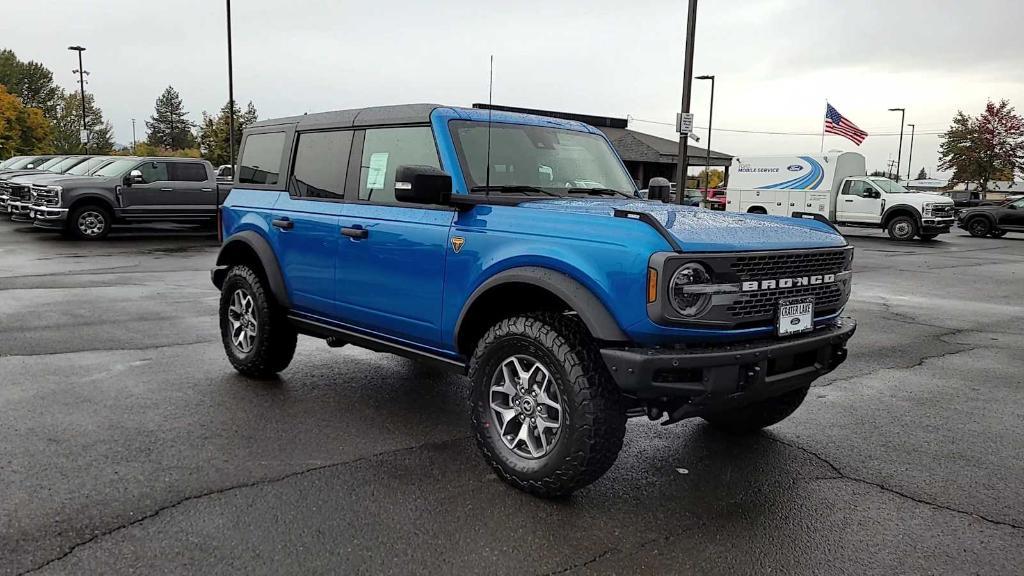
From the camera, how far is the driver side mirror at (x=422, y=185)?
12.9 ft

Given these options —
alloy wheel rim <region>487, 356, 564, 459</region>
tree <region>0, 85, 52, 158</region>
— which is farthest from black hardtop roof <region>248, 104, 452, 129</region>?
tree <region>0, 85, 52, 158</region>

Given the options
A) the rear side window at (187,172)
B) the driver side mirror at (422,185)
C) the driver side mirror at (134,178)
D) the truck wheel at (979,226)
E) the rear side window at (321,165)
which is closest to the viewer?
the driver side mirror at (422,185)

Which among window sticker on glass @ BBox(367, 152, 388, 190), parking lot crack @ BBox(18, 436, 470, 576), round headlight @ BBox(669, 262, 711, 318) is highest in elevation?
window sticker on glass @ BBox(367, 152, 388, 190)

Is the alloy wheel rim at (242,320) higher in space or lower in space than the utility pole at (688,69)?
lower

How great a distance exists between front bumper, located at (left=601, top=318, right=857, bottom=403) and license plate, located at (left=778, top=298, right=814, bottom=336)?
0.10 metres

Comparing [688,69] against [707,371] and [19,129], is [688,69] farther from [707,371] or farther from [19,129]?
[19,129]

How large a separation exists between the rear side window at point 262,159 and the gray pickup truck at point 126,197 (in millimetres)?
12801

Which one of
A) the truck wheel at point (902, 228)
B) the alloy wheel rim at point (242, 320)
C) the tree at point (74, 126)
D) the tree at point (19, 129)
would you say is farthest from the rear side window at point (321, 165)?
the tree at point (74, 126)

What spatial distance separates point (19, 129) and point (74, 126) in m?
23.5

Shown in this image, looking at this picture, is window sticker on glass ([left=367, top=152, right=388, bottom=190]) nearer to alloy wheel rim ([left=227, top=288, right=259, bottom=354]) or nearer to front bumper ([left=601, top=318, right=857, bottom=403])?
alloy wheel rim ([left=227, top=288, right=259, bottom=354])

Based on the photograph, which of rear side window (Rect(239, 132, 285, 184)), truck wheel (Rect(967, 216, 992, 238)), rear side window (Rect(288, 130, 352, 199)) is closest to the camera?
rear side window (Rect(288, 130, 352, 199))

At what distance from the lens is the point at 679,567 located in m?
3.15

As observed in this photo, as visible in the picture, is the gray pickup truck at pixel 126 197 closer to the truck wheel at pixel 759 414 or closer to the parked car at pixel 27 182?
the parked car at pixel 27 182

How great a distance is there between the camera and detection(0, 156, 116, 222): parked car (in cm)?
1816
